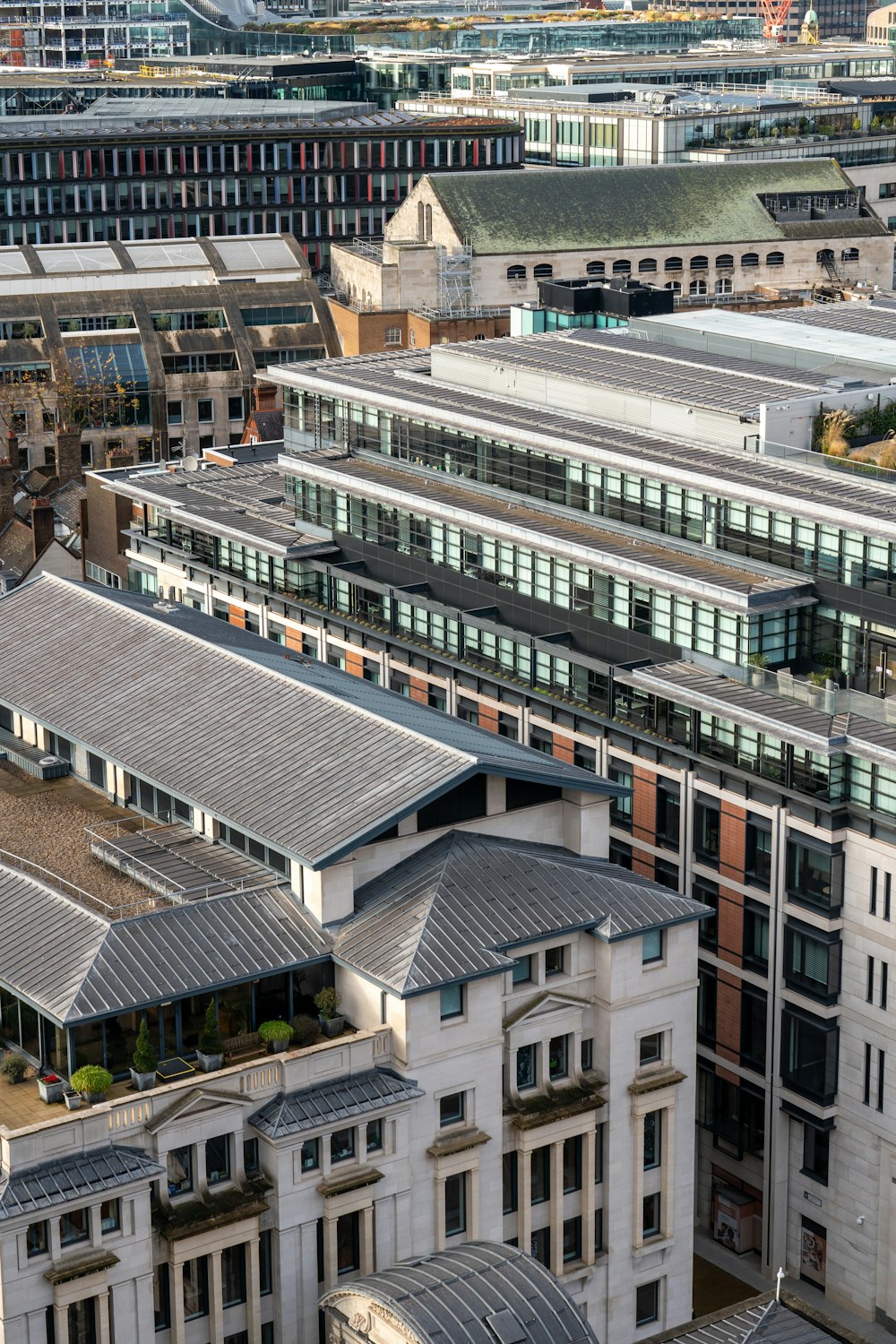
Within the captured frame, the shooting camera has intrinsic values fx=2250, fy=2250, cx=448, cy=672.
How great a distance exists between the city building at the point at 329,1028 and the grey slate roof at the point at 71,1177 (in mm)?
105

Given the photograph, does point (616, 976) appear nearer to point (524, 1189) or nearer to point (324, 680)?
point (524, 1189)

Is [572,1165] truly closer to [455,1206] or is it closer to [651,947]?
[455,1206]

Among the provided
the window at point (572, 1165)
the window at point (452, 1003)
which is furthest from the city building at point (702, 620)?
the window at point (452, 1003)

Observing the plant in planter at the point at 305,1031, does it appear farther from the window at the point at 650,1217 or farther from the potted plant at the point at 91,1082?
the window at the point at 650,1217

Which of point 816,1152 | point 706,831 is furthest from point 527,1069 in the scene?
point 816,1152

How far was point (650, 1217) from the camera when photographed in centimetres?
9200

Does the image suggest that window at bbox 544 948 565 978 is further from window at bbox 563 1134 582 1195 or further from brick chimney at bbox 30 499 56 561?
brick chimney at bbox 30 499 56 561

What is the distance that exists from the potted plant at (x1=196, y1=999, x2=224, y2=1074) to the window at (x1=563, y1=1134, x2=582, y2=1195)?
48.7 feet

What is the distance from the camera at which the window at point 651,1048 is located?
89.9 metres

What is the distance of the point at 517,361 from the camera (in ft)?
431

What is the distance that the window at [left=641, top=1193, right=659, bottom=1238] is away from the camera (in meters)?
91.7

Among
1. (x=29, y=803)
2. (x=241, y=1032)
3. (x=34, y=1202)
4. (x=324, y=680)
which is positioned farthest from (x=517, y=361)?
(x=34, y=1202)

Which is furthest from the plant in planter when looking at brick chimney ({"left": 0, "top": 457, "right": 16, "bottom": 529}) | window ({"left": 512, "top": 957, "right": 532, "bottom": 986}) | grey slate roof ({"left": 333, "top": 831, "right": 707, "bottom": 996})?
brick chimney ({"left": 0, "top": 457, "right": 16, "bottom": 529})

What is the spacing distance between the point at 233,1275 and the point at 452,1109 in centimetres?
1024
